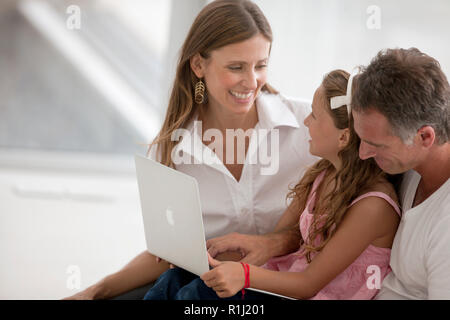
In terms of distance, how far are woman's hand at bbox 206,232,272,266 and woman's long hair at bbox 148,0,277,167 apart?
314 mm

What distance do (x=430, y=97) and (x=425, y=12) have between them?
1.14 meters

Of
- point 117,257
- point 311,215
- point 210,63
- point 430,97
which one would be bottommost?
point 117,257

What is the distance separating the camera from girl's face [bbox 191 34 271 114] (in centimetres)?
160

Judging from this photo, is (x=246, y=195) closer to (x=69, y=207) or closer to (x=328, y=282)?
(x=328, y=282)

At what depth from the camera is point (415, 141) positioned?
3.87 ft

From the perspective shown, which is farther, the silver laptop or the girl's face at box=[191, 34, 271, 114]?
the girl's face at box=[191, 34, 271, 114]

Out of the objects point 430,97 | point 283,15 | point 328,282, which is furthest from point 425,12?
point 328,282

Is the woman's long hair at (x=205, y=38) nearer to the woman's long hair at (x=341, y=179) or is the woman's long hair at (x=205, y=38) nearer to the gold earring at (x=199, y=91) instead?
the gold earring at (x=199, y=91)

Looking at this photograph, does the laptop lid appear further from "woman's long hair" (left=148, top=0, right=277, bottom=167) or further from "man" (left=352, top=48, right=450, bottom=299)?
Answer: "man" (left=352, top=48, right=450, bottom=299)

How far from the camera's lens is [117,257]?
287 cm
